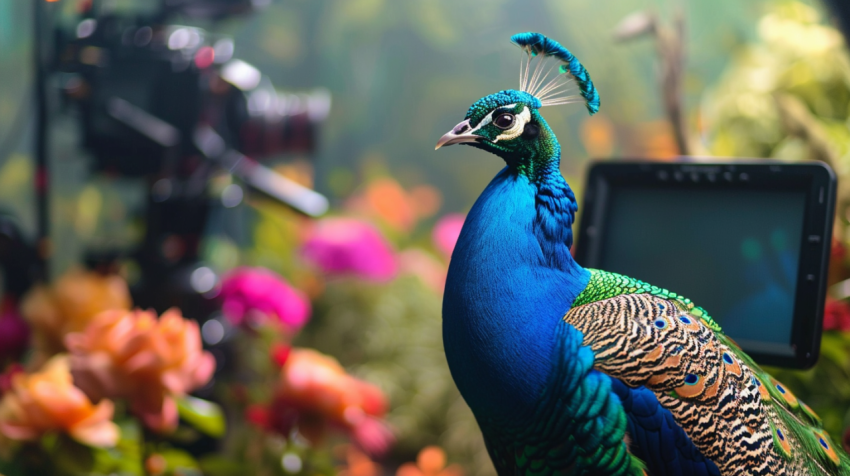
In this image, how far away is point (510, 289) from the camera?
32 cm

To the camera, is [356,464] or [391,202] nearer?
[356,464]

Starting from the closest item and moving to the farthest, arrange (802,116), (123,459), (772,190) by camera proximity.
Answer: (772,190) → (123,459) → (802,116)

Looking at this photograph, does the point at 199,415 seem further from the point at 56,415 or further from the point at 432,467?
the point at 432,467

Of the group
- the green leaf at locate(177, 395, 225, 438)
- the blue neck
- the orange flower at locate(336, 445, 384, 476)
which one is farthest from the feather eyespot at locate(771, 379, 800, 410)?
the orange flower at locate(336, 445, 384, 476)

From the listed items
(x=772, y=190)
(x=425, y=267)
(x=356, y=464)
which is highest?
(x=772, y=190)

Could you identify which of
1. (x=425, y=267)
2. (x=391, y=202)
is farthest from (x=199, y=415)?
(x=391, y=202)

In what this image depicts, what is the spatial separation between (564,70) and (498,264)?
101mm

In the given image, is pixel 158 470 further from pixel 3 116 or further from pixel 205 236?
pixel 3 116

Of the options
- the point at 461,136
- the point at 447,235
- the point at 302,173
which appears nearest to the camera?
the point at 461,136

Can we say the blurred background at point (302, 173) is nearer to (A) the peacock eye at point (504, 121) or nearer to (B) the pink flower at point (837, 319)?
(B) the pink flower at point (837, 319)

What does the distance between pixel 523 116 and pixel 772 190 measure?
246 millimetres

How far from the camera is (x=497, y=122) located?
1.01 feet

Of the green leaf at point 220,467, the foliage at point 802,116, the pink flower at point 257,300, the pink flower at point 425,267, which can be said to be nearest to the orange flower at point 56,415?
the green leaf at point 220,467

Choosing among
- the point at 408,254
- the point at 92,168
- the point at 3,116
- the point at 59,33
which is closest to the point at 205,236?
the point at 92,168
